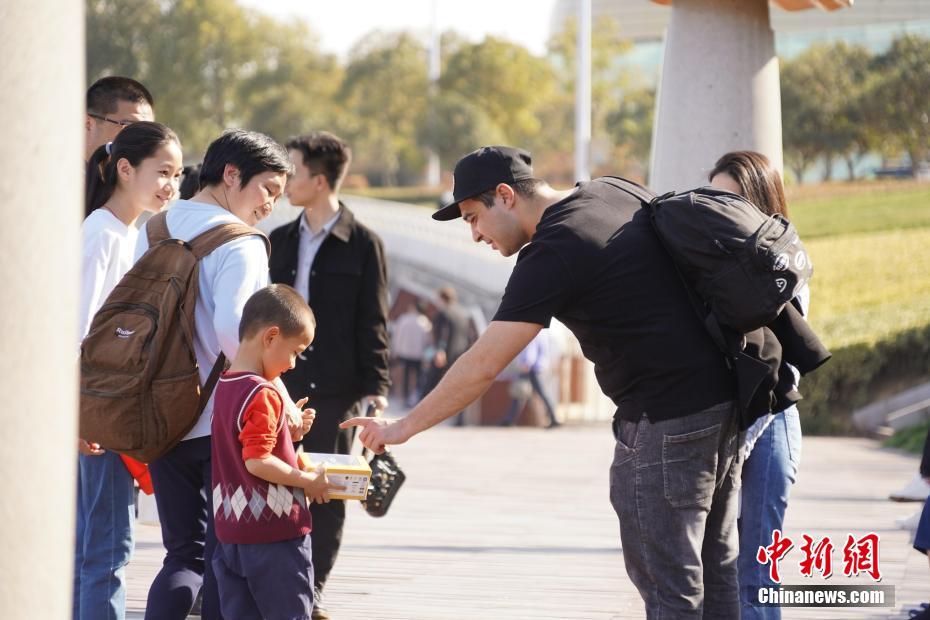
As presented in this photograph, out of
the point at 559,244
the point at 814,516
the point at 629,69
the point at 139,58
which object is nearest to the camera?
the point at 559,244

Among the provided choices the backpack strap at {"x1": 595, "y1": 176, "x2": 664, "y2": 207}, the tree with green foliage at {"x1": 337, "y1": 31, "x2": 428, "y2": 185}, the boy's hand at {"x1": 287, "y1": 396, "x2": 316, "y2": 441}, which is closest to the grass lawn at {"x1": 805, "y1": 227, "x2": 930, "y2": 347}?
the backpack strap at {"x1": 595, "y1": 176, "x2": 664, "y2": 207}

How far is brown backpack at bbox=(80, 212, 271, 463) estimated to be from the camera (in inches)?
152

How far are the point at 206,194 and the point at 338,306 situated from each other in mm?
1406

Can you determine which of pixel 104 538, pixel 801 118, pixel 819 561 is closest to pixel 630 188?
pixel 104 538

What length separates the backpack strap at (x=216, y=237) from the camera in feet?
13.0

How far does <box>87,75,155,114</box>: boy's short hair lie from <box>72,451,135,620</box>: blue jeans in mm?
1433

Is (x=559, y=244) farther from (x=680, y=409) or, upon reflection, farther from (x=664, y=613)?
(x=664, y=613)

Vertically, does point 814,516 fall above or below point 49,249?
below

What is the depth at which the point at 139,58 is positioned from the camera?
2491 inches

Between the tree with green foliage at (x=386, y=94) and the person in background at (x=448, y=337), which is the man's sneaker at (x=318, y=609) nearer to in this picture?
the person in background at (x=448, y=337)

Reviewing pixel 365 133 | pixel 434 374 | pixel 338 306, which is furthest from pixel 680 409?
pixel 365 133

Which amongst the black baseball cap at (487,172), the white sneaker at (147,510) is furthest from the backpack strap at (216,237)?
the white sneaker at (147,510)

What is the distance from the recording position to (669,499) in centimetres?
353

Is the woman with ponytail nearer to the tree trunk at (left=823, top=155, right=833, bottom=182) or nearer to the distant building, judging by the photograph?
the distant building
